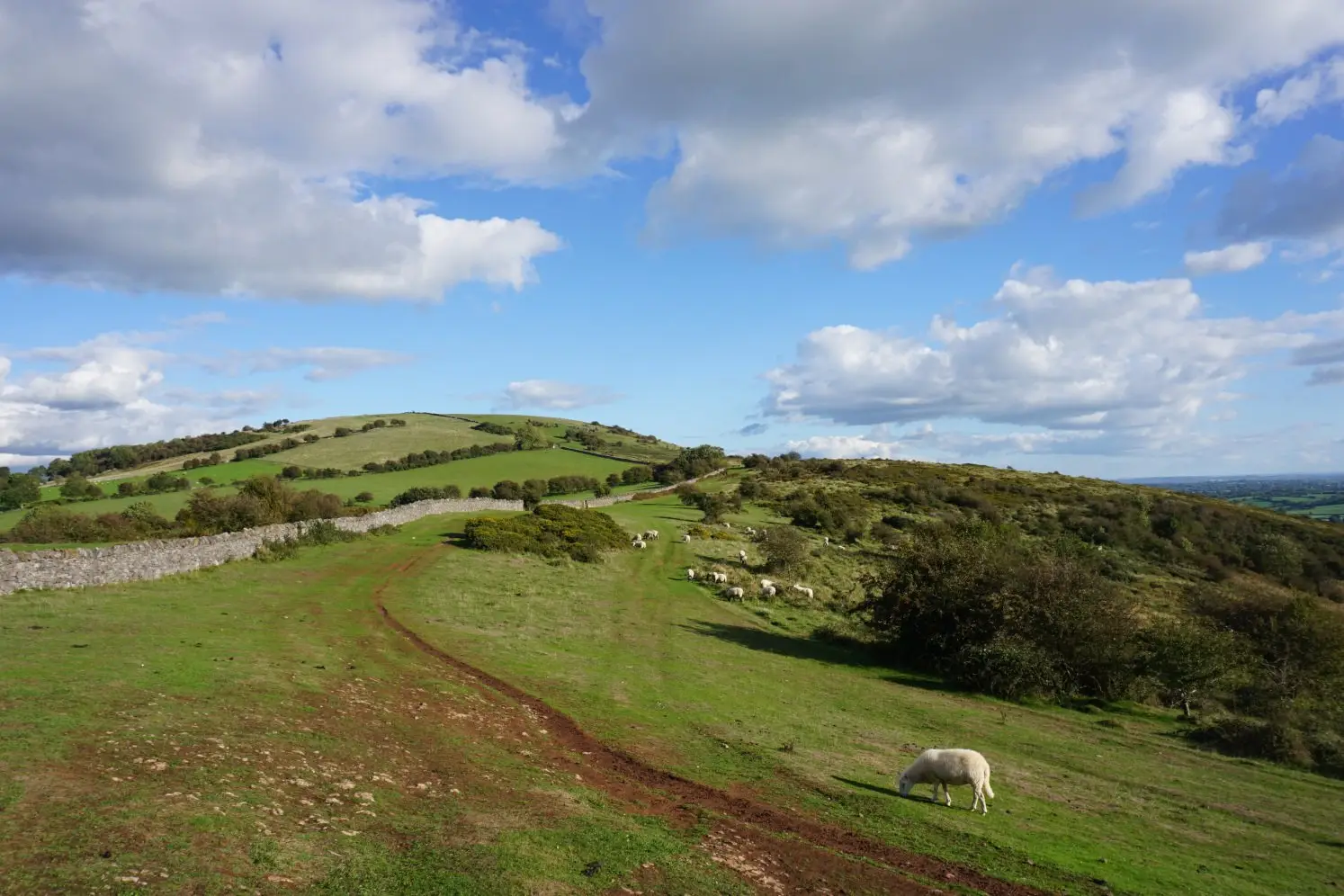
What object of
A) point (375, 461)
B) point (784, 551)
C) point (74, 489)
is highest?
point (375, 461)

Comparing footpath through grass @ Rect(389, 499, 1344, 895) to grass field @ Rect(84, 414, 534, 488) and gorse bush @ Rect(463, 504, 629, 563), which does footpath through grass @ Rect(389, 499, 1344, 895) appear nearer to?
gorse bush @ Rect(463, 504, 629, 563)

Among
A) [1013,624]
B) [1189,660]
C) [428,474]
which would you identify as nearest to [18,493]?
[428,474]

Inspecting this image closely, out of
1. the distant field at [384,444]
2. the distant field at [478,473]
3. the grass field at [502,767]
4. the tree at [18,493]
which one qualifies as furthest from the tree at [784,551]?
the distant field at [384,444]

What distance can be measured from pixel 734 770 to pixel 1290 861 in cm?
1057

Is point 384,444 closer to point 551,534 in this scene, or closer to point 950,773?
point 551,534

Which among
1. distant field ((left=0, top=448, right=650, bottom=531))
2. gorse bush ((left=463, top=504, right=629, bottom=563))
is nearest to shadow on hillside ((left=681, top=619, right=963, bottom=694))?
gorse bush ((left=463, top=504, right=629, bottom=563))

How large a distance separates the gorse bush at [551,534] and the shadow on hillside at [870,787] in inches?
1422

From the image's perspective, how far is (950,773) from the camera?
47.5ft

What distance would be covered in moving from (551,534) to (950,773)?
139 ft

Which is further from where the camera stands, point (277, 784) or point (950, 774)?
point (950, 774)

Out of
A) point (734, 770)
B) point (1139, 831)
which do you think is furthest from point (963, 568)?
point (734, 770)

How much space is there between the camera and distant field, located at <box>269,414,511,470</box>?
134 meters

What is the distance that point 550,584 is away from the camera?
40281 mm

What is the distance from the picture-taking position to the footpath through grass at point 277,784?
7953 millimetres
